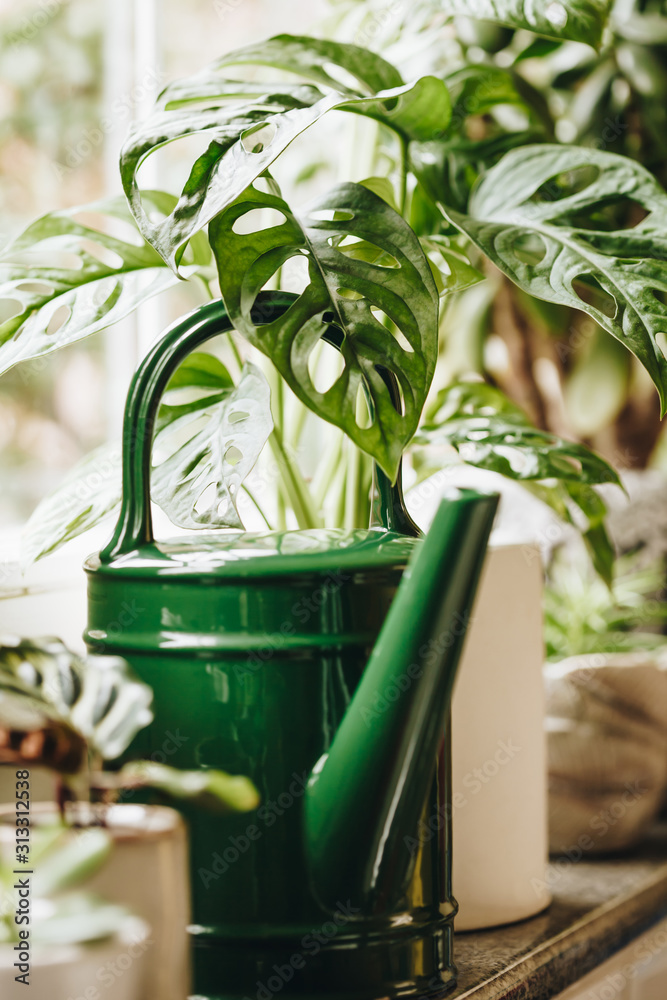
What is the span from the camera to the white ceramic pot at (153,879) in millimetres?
405

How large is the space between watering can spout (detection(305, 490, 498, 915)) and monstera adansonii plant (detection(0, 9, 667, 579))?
0.06 m

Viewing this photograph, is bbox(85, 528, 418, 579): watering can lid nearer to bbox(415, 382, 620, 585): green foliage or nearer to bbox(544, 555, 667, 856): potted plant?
bbox(415, 382, 620, 585): green foliage

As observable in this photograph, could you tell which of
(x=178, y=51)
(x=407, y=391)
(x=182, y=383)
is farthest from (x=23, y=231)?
(x=178, y=51)

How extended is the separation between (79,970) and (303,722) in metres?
0.15

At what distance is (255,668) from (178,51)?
43.0 inches

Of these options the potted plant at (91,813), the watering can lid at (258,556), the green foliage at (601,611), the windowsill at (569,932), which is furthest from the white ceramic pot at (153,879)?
the green foliage at (601,611)

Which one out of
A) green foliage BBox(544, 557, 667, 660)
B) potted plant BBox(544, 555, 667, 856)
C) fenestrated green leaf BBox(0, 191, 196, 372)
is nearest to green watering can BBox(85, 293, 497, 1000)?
fenestrated green leaf BBox(0, 191, 196, 372)

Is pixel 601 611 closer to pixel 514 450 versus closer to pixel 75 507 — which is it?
pixel 514 450

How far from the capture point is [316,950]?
1.59 feet

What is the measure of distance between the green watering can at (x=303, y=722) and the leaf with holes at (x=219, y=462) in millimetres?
27

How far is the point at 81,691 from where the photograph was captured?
42 cm

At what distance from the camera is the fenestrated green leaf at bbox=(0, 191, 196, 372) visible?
556 mm

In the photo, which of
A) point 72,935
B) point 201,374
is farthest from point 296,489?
point 72,935

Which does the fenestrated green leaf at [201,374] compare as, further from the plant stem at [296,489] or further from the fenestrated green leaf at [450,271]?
the fenestrated green leaf at [450,271]
